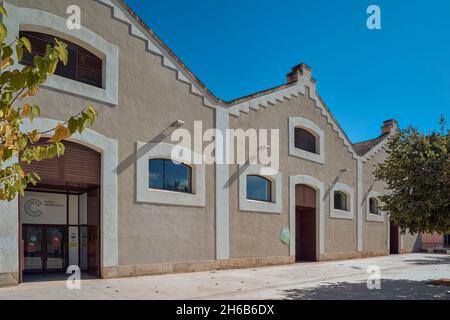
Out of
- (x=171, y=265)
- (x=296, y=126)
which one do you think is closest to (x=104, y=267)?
(x=171, y=265)

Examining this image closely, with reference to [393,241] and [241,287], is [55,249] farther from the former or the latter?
[393,241]

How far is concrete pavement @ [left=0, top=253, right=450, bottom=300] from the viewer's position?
11.3 meters

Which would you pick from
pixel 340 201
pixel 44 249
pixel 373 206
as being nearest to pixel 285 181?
pixel 340 201

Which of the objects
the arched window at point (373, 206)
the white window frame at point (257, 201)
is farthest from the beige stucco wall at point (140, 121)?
the arched window at point (373, 206)

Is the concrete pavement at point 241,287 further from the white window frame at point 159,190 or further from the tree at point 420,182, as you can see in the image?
the white window frame at point 159,190

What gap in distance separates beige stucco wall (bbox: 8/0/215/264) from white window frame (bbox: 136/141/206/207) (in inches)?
9.0

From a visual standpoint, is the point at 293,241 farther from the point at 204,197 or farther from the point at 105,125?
the point at 105,125

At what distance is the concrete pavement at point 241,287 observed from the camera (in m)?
11.3

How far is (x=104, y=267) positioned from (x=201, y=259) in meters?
4.40

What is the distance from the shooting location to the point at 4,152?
4.45 meters

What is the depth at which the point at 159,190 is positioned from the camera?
1582cm

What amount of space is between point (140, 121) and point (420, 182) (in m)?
9.89

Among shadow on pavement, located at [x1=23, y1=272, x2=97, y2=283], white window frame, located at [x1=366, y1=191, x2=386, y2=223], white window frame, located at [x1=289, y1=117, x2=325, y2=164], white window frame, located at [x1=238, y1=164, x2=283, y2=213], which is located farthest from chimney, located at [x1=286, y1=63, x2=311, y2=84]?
shadow on pavement, located at [x1=23, y1=272, x2=97, y2=283]

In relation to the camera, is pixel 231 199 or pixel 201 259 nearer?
pixel 201 259
